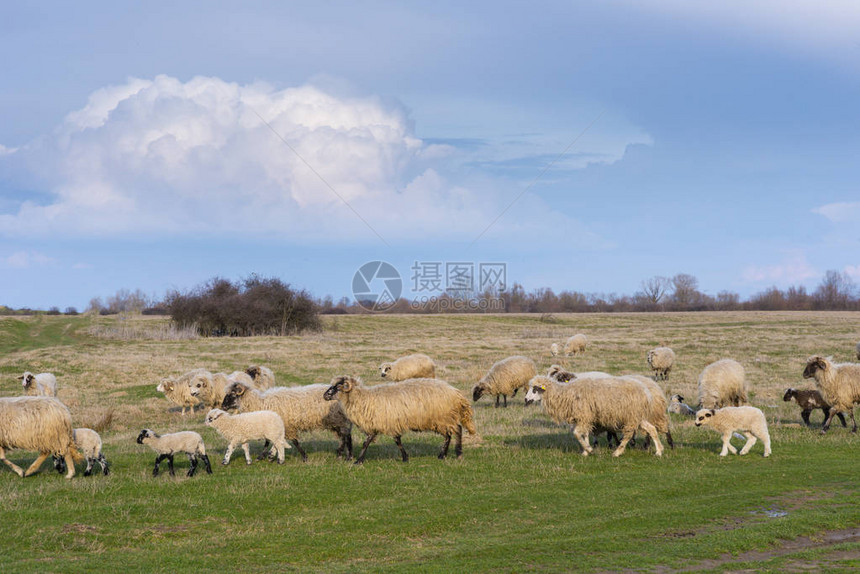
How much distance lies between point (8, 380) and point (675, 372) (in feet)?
113

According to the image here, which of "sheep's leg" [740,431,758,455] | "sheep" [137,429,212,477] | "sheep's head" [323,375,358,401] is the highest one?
"sheep's head" [323,375,358,401]

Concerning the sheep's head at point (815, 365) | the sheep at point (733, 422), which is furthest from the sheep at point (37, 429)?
the sheep's head at point (815, 365)

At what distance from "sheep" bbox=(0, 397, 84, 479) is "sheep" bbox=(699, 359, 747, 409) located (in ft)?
57.8

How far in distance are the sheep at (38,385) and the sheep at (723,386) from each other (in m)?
21.4

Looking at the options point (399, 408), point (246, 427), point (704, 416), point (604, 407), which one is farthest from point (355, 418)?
point (704, 416)

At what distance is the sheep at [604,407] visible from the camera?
1623cm

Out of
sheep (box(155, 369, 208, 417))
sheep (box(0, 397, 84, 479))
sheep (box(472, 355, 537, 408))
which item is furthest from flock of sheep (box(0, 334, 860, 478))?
sheep (box(472, 355, 537, 408))

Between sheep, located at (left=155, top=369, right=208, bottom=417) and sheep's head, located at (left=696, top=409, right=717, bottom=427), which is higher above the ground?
sheep's head, located at (left=696, top=409, right=717, bottom=427)

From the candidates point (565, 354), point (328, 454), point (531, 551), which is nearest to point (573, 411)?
point (328, 454)

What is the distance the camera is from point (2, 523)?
11.0 m

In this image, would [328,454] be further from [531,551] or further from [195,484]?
[531,551]

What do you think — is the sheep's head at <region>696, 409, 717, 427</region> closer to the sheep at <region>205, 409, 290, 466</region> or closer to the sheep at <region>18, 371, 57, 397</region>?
the sheep at <region>205, 409, 290, 466</region>

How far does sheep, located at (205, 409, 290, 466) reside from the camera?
15711 mm

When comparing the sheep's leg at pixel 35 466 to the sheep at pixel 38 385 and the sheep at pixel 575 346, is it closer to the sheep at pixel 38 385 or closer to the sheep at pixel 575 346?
the sheep at pixel 38 385
